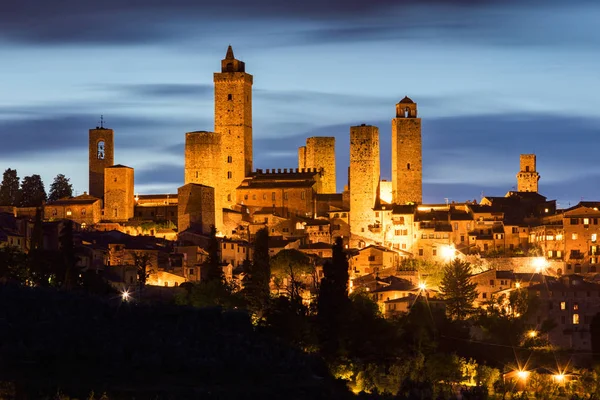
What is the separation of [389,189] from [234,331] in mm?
42264

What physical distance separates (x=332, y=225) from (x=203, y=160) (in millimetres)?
7854

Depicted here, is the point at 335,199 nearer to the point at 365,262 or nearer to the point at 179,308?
the point at 365,262

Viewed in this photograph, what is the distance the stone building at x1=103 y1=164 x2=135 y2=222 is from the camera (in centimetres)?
9231

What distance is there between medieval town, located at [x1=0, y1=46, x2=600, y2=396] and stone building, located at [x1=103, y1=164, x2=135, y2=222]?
0.05 metres

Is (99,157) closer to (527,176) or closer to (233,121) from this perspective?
(233,121)

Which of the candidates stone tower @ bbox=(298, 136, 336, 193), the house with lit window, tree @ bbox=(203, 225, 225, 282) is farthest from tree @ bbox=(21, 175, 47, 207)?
the house with lit window

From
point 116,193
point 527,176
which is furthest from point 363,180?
point 527,176

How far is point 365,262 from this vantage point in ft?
290

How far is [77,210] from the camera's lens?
9175 cm

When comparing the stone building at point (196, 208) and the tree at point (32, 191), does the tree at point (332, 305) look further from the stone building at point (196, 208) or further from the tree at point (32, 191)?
the tree at point (32, 191)

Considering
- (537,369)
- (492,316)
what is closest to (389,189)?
(492,316)

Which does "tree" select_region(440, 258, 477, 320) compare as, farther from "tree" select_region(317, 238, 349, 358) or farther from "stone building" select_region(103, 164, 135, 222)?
"stone building" select_region(103, 164, 135, 222)

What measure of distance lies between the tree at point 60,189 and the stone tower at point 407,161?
1809 centimetres

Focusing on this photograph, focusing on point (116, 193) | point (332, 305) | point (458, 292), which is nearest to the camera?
point (332, 305)
